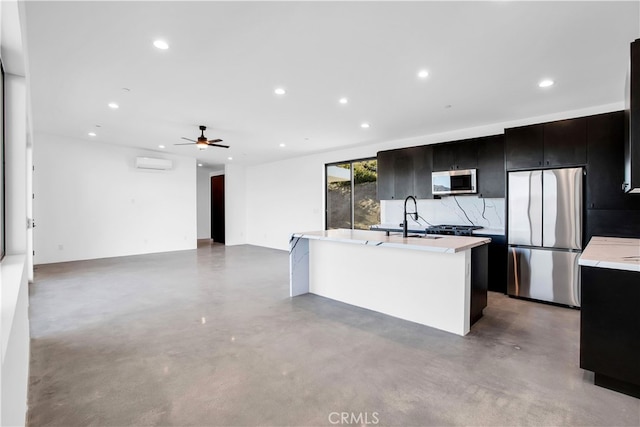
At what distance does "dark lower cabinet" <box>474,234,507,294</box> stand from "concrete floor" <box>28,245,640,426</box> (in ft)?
1.21

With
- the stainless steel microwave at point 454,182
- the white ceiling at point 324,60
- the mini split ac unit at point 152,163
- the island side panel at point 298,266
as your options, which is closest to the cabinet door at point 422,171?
the stainless steel microwave at point 454,182

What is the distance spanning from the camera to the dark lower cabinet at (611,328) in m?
2.02

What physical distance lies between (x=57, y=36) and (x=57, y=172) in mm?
5243

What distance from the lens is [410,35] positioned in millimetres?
2557

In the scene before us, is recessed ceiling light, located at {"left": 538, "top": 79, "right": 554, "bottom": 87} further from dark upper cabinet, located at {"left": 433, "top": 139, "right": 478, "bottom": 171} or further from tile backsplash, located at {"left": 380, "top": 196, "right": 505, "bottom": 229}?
tile backsplash, located at {"left": 380, "top": 196, "right": 505, "bottom": 229}

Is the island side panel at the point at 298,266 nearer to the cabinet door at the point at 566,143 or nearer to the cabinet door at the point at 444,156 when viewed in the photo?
the cabinet door at the point at 444,156

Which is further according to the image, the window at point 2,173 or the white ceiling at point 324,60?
the white ceiling at point 324,60

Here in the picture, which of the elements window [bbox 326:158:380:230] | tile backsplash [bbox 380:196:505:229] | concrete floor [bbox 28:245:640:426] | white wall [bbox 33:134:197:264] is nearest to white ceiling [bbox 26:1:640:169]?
tile backsplash [bbox 380:196:505:229]

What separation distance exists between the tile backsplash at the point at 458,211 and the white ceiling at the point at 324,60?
133 centimetres

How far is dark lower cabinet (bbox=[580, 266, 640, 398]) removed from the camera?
6.62 ft

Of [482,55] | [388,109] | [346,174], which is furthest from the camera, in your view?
[346,174]

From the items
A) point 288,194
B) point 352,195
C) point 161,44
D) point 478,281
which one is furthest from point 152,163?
point 478,281

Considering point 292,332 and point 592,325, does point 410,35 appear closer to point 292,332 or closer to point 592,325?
point 592,325

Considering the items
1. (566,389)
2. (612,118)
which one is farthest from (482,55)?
(566,389)
